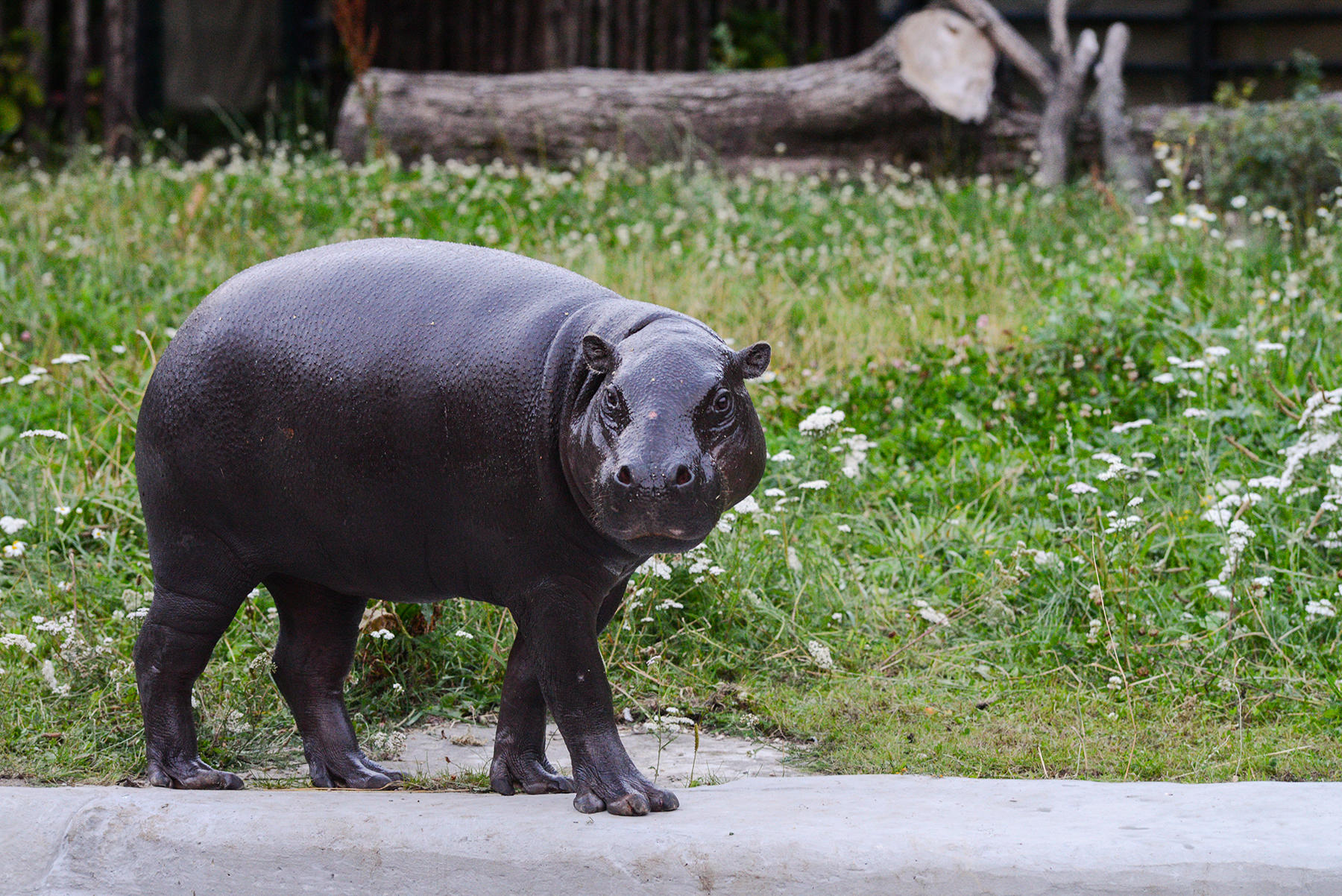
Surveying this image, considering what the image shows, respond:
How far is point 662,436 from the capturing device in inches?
96.3

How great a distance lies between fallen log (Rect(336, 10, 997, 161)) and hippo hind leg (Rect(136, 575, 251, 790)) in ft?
22.2

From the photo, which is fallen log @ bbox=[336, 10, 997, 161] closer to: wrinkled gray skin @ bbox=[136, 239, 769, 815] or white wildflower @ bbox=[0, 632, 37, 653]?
white wildflower @ bbox=[0, 632, 37, 653]

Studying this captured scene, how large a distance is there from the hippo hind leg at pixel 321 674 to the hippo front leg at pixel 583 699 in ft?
2.01

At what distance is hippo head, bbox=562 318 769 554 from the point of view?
7.92 feet

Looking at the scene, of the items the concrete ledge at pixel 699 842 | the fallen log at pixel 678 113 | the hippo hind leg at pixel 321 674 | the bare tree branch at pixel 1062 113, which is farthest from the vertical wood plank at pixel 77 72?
the concrete ledge at pixel 699 842

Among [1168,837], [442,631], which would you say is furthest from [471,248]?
[1168,837]

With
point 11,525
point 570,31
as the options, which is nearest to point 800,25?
point 570,31

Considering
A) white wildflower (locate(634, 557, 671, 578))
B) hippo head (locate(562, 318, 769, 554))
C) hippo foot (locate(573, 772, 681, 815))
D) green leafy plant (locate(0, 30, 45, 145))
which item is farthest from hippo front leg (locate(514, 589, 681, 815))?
green leafy plant (locate(0, 30, 45, 145))

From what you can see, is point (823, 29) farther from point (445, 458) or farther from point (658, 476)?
point (658, 476)

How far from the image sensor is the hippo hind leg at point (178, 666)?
2980 millimetres

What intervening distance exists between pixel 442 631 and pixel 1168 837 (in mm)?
2134

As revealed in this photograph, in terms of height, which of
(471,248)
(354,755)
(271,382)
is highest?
(471,248)

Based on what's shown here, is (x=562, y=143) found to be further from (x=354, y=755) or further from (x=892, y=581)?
(x=354, y=755)

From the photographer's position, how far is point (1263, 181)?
7.66m
